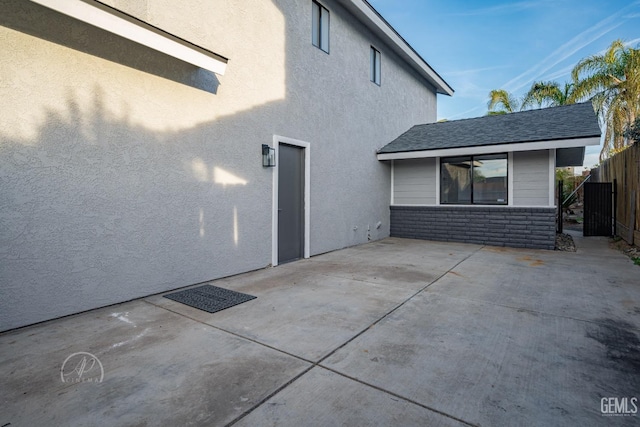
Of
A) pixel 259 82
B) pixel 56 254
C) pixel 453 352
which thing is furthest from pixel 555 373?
pixel 259 82

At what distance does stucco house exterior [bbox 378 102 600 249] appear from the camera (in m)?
7.73

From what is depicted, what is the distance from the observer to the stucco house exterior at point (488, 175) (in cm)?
773

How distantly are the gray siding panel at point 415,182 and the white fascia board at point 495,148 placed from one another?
2.03 feet

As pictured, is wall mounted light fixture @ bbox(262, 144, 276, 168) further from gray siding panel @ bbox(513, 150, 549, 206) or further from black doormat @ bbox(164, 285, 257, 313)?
gray siding panel @ bbox(513, 150, 549, 206)

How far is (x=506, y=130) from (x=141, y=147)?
348 inches

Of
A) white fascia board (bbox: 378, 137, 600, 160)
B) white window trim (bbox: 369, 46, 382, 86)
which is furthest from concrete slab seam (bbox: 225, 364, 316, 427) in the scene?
white window trim (bbox: 369, 46, 382, 86)

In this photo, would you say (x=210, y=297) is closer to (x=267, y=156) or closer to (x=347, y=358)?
(x=347, y=358)

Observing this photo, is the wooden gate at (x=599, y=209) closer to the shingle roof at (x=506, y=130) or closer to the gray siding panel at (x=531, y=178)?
the shingle roof at (x=506, y=130)

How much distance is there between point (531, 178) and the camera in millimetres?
7992

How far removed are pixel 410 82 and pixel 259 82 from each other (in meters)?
8.07

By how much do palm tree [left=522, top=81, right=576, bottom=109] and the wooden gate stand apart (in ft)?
24.2

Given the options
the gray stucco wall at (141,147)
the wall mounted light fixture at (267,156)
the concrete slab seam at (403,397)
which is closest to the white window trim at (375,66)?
the gray stucco wall at (141,147)

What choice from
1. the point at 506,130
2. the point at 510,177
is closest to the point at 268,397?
the point at 510,177

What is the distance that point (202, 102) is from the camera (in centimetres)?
471
